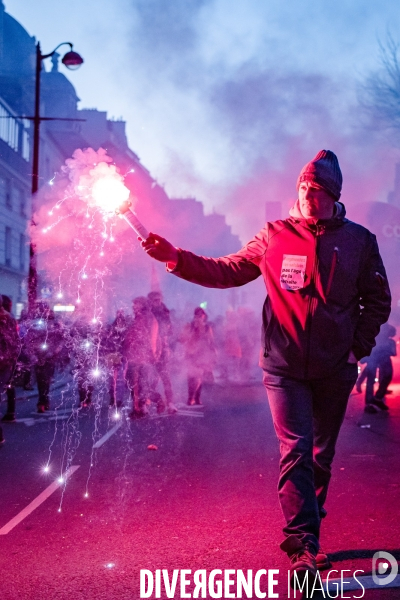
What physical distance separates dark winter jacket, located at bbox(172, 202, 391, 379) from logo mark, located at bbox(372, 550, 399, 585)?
1.11 m

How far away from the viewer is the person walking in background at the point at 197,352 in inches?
528

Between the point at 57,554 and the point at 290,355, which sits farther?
the point at 57,554

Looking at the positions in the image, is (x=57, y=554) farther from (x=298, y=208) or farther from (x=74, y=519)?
(x=298, y=208)

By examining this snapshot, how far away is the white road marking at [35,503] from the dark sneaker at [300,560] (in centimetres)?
211

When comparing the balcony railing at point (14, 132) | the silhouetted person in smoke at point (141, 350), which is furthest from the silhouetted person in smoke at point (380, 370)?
the balcony railing at point (14, 132)

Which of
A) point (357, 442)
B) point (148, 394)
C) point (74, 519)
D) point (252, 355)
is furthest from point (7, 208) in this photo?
point (74, 519)

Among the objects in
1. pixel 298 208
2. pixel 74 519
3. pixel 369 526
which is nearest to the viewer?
pixel 298 208

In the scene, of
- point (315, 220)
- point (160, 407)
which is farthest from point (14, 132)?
point (315, 220)

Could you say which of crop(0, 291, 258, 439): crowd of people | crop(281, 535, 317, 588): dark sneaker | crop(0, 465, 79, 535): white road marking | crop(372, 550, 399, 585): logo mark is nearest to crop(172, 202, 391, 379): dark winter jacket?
crop(281, 535, 317, 588): dark sneaker

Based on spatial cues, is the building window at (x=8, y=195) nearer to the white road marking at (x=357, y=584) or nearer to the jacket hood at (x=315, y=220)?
the jacket hood at (x=315, y=220)

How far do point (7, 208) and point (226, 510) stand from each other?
33.6 m

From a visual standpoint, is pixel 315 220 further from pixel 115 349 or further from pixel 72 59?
pixel 72 59

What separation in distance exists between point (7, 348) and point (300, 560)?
5881mm

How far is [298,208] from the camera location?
4.10 m
